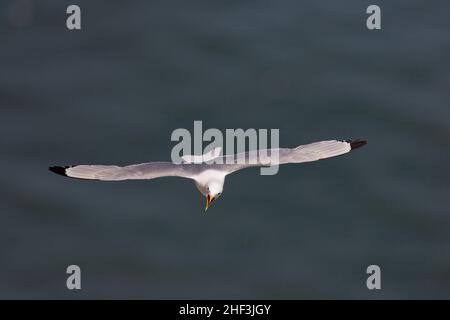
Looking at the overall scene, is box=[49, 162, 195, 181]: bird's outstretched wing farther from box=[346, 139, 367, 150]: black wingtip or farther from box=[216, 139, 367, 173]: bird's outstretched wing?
box=[346, 139, 367, 150]: black wingtip

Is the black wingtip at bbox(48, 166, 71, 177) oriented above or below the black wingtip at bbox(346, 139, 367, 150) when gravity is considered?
below

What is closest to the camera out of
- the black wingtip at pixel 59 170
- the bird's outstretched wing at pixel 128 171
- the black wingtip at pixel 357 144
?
the bird's outstretched wing at pixel 128 171

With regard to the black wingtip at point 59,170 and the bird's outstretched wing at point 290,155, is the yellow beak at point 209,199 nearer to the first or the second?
the bird's outstretched wing at point 290,155

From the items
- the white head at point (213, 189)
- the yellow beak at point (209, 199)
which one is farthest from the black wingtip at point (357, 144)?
the yellow beak at point (209, 199)

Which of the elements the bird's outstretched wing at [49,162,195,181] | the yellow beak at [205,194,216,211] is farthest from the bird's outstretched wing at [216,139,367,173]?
the bird's outstretched wing at [49,162,195,181]

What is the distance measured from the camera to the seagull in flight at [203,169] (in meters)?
12.1

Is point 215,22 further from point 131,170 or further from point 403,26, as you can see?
point 131,170

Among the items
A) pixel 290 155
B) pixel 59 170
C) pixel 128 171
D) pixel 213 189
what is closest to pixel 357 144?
pixel 290 155

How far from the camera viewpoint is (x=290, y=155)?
40.3ft

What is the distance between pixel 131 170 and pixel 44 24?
404cm

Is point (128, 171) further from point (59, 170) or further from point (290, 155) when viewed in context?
point (290, 155)

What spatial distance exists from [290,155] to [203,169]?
3.21 ft

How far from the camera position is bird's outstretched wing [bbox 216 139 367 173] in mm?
12133

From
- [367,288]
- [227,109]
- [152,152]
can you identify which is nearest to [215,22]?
[227,109]
